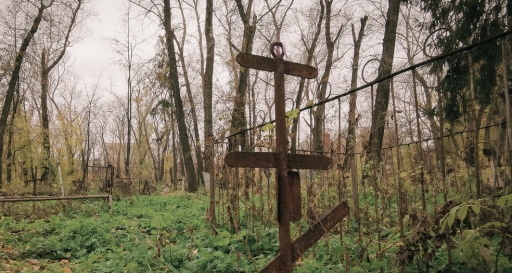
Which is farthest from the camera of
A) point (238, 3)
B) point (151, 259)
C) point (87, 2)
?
point (87, 2)

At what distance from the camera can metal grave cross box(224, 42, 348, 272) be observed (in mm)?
2076

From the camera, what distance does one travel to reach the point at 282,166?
2115 millimetres

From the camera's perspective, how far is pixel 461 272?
283cm

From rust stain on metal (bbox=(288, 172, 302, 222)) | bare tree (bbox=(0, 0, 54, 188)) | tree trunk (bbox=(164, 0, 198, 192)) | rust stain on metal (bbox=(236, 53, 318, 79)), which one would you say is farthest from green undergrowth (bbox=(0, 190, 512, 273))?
bare tree (bbox=(0, 0, 54, 188))

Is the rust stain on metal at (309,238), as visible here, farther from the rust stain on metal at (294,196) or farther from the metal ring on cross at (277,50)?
the metal ring on cross at (277,50)

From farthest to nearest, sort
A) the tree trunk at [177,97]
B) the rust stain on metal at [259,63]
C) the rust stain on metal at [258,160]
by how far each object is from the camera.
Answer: the tree trunk at [177,97]
the rust stain on metal at [259,63]
the rust stain on metal at [258,160]

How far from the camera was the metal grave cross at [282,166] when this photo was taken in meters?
2.08

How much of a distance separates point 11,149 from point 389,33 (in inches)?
813

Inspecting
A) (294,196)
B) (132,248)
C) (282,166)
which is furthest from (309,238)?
(132,248)

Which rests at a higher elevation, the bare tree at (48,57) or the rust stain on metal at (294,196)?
the bare tree at (48,57)

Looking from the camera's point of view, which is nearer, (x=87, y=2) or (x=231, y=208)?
(x=231, y=208)

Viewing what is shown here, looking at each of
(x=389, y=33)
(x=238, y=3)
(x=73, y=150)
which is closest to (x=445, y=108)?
(x=389, y=33)

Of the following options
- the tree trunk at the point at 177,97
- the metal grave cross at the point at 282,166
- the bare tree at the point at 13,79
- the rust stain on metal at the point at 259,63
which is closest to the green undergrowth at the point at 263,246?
the metal grave cross at the point at 282,166

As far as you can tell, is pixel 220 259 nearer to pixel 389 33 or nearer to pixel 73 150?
pixel 389 33
